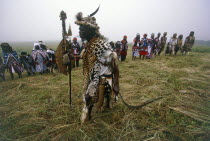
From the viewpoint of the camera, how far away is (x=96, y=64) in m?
2.10

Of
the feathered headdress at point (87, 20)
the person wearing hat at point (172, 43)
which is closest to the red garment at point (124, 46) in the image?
the person wearing hat at point (172, 43)

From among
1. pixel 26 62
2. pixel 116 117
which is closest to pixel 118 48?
pixel 26 62

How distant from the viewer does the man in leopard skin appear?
2025 millimetres

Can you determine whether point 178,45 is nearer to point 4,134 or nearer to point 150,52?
point 150,52

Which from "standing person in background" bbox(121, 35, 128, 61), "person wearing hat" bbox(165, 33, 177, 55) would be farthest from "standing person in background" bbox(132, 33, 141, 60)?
"person wearing hat" bbox(165, 33, 177, 55)

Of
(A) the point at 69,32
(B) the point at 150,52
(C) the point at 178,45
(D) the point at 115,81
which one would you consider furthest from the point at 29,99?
(C) the point at 178,45

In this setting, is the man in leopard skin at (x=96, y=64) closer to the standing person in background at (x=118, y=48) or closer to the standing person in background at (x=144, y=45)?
the standing person in background at (x=118, y=48)

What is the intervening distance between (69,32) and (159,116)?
9.05ft

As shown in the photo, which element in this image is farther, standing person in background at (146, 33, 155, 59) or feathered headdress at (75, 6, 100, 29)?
standing person in background at (146, 33, 155, 59)

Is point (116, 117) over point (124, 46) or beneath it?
beneath

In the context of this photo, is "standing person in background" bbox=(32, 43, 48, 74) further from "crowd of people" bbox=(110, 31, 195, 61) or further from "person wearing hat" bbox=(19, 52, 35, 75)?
"crowd of people" bbox=(110, 31, 195, 61)

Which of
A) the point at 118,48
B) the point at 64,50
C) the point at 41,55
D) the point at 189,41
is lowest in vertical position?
the point at 41,55

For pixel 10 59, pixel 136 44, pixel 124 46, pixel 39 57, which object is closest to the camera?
pixel 10 59

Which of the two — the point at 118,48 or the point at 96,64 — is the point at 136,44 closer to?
the point at 118,48
